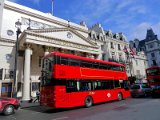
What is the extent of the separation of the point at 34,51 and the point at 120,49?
2655cm

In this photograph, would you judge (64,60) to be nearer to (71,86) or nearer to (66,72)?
(66,72)

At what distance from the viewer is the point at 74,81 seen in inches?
556

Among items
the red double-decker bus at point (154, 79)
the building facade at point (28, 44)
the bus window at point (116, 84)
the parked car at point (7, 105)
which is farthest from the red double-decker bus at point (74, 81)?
the building facade at point (28, 44)

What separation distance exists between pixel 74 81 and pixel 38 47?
17123 millimetres

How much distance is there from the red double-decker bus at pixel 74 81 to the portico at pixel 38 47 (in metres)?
9.90

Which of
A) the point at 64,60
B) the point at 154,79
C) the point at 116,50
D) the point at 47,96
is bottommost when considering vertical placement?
the point at 47,96

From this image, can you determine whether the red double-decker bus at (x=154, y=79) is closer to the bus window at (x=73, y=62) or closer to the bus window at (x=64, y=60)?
the bus window at (x=73, y=62)

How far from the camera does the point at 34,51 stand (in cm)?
3036

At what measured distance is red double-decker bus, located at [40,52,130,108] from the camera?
12922 millimetres

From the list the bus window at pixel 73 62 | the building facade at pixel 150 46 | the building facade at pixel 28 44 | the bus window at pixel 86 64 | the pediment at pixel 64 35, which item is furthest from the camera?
the building facade at pixel 150 46

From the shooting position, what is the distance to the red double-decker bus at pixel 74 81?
12922 mm

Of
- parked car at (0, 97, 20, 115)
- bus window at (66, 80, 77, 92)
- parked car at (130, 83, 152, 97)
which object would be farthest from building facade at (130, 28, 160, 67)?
parked car at (0, 97, 20, 115)

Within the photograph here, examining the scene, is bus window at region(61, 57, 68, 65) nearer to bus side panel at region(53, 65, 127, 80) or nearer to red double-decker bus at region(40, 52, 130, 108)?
red double-decker bus at region(40, 52, 130, 108)

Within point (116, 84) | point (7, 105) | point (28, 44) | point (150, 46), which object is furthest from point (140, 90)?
point (150, 46)
